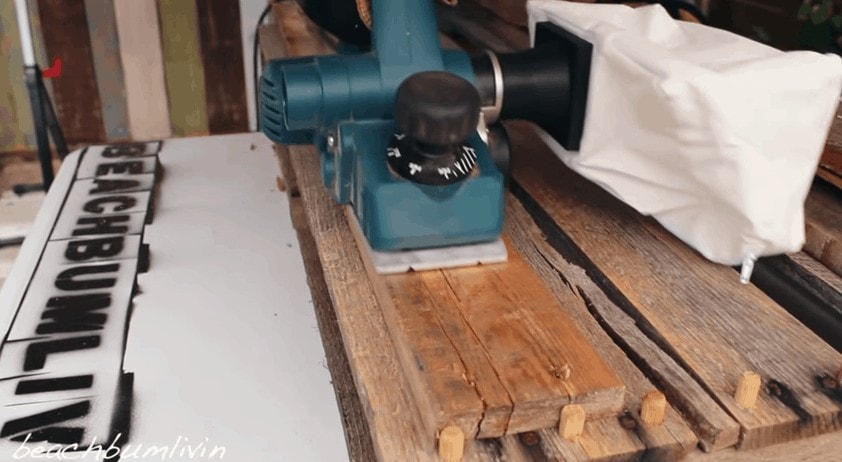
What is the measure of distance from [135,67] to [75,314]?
3.82 feet

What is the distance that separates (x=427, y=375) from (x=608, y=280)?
0.29m

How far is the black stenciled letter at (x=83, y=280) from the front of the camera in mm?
1100

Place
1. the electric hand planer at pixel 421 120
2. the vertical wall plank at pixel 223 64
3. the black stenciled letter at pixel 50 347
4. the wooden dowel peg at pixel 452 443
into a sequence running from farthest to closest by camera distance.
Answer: the vertical wall plank at pixel 223 64, the black stenciled letter at pixel 50 347, the electric hand planer at pixel 421 120, the wooden dowel peg at pixel 452 443

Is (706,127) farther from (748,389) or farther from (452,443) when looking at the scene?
(452,443)

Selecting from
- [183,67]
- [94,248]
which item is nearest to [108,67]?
[183,67]

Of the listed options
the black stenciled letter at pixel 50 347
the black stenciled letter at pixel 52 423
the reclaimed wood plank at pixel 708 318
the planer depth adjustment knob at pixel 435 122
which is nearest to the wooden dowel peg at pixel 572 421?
the reclaimed wood plank at pixel 708 318

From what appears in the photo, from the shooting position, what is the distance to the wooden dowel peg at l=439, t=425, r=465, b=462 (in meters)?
0.58

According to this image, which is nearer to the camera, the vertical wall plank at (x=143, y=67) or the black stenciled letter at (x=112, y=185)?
the black stenciled letter at (x=112, y=185)

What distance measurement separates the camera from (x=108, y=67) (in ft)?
6.64

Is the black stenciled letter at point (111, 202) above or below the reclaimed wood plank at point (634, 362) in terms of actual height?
below

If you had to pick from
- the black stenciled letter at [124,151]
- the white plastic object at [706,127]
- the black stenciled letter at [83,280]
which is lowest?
the black stenciled letter at [83,280]

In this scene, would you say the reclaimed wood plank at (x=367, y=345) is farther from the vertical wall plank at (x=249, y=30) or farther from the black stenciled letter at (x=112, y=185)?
the vertical wall plank at (x=249, y=30)

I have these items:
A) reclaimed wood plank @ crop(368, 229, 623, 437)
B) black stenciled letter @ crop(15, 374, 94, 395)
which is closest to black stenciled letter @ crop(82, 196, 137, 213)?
black stenciled letter @ crop(15, 374, 94, 395)

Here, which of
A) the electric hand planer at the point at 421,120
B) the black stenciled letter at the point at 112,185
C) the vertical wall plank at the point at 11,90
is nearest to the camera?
the electric hand planer at the point at 421,120
